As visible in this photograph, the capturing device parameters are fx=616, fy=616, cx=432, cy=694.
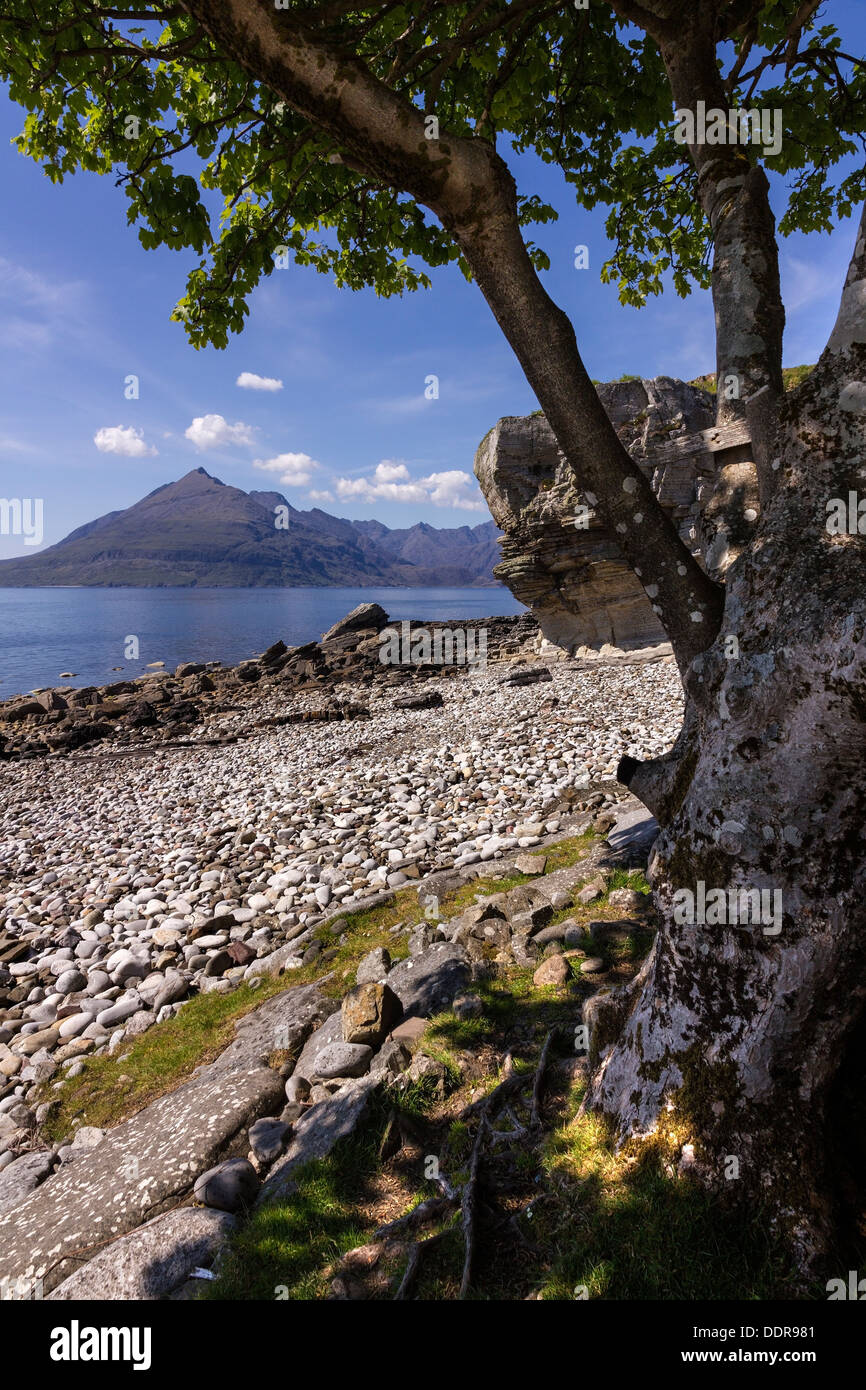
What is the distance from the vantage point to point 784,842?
2.77 m

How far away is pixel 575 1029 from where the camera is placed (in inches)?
181

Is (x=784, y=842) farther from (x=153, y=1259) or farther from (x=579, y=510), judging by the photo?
(x=579, y=510)

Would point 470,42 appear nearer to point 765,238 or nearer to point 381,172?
point 381,172

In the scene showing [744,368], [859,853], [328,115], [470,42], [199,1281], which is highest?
[470,42]

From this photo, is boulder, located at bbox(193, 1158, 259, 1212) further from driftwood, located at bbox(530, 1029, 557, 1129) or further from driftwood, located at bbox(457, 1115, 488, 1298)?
driftwood, located at bbox(530, 1029, 557, 1129)

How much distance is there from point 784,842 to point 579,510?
93.1ft

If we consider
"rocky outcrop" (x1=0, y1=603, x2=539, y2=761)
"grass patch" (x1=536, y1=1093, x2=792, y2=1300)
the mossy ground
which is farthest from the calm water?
"grass patch" (x1=536, y1=1093, x2=792, y2=1300)

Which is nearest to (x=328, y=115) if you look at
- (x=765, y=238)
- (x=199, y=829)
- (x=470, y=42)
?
(x=470, y=42)

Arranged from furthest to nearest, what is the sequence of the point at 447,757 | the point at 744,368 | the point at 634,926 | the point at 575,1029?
the point at 447,757 < the point at 634,926 < the point at 575,1029 < the point at 744,368

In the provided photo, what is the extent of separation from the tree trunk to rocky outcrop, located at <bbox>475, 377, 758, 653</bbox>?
87.4ft

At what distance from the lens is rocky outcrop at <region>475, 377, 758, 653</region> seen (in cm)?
2900

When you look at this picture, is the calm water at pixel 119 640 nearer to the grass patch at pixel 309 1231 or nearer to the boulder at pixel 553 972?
the boulder at pixel 553 972

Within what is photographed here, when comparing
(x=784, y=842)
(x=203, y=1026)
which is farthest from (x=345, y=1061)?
(x=784, y=842)

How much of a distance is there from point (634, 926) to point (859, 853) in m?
3.53
